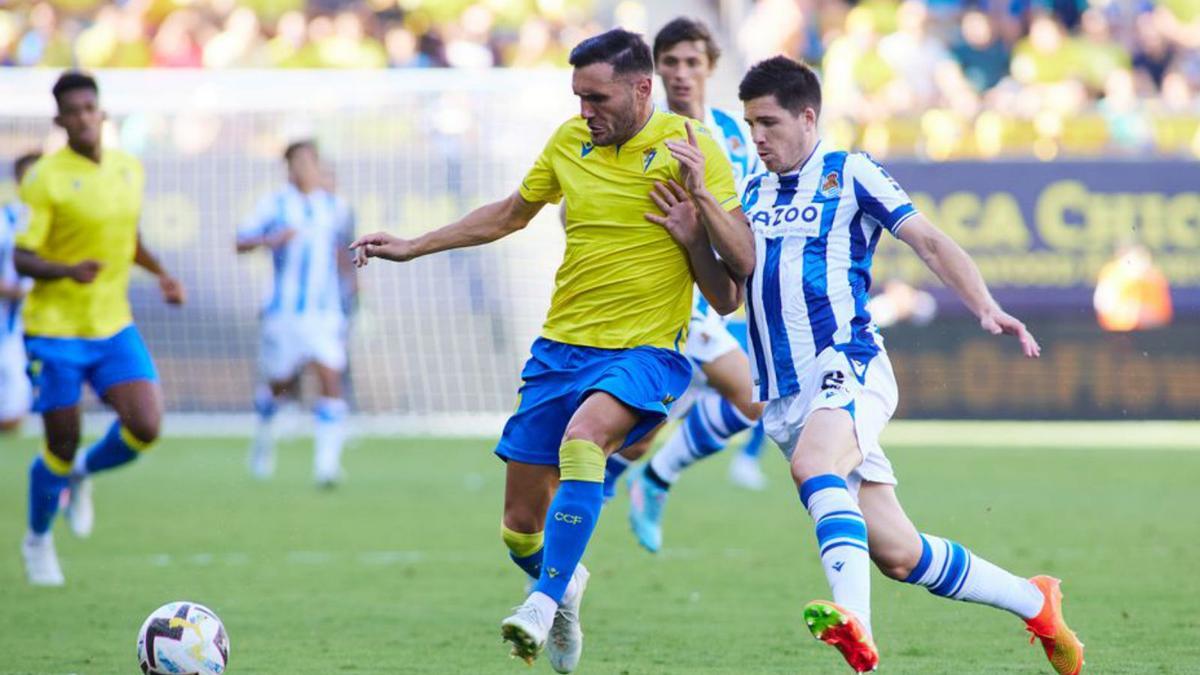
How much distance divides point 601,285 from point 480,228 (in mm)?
609

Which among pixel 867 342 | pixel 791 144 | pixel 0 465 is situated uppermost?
pixel 791 144

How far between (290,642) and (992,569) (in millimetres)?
2878

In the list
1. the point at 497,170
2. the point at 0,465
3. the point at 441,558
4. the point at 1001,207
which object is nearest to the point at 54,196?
the point at 441,558

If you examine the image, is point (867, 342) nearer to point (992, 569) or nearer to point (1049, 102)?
point (992, 569)

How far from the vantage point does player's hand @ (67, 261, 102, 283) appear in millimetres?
9023

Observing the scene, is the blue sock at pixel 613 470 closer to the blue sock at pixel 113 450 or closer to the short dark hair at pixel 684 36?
the short dark hair at pixel 684 36

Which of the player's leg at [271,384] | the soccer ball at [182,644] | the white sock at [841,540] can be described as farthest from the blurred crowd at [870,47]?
the soccer ball at [182,644]

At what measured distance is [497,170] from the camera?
1914 cm

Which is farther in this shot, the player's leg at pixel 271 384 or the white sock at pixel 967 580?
the player's leg at pixel 271 384

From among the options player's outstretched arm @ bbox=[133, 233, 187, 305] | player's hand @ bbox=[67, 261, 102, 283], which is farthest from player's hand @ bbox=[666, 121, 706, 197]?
player's outstretched arm @ bbox=[133, 233, 187, 305]

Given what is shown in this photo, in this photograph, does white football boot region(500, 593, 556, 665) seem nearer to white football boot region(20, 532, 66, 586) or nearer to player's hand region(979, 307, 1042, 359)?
player's hand region(979, 307, 1042, 359)

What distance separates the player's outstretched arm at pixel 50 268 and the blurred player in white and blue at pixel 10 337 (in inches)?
262

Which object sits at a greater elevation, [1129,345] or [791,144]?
[791,144]

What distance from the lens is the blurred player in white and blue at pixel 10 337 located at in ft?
55.6
